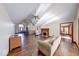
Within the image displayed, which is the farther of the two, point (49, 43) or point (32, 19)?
point (32, 19)

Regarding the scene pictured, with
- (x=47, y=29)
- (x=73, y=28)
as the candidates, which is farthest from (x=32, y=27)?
(x=73, y=28)

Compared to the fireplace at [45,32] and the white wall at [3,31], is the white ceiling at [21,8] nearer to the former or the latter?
the white wall at [3,31]

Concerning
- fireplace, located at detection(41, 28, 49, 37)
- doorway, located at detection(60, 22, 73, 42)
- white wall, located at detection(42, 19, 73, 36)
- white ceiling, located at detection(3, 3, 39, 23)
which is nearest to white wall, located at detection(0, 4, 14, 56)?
white ceiling, located at detection(3, 3, 39, 23)

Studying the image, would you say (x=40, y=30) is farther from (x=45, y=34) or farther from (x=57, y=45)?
(x=57, y=45)

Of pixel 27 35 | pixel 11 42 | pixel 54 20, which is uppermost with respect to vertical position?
pixel 54 20

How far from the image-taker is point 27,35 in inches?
113

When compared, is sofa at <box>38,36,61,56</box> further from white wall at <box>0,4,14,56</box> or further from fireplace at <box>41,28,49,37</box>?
white wall at <box>0,4,14,56</box>

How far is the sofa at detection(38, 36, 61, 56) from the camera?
8.30 feet

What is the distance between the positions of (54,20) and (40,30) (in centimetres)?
43

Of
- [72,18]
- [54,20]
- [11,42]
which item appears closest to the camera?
[72,18]

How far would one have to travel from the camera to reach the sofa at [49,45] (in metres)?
2.53

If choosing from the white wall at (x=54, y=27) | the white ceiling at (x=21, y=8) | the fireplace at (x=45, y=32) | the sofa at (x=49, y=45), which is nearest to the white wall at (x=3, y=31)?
the white ceiling at (x=21, y=8)

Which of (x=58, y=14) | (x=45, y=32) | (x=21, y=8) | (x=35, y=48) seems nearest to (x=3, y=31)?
(x=21, y=8)

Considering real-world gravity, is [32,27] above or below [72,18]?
below
